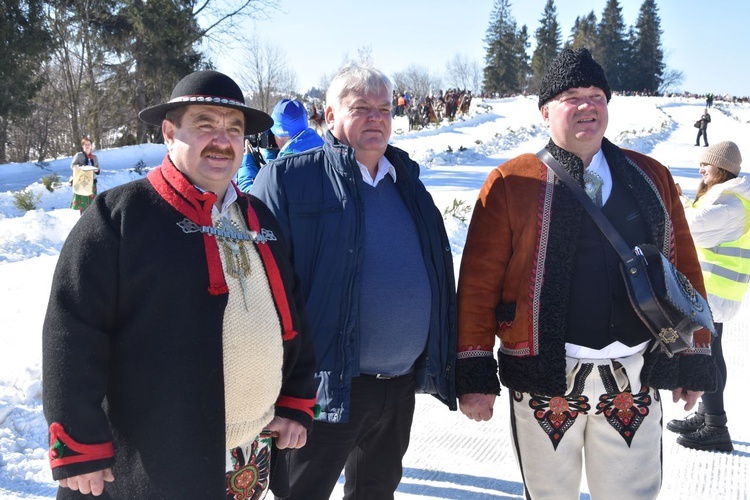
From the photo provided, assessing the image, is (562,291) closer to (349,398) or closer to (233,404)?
(349,398)

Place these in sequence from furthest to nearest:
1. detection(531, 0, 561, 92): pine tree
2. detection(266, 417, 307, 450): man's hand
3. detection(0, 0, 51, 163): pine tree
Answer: detection(531, 0, 561, 92): pine tree
detection(0, 0, 51, 163): pine tree
detection(266, 417, 307, 450): man's hand

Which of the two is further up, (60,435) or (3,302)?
(60,435)

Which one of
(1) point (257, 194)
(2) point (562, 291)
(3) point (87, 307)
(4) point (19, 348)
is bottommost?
(4) point (19, 348)

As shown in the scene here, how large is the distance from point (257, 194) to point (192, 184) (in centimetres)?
69

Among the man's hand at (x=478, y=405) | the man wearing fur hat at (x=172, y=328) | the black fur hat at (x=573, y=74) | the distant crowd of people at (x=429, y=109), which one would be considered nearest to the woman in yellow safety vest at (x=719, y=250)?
the black fur hat at (x=573, y=74)

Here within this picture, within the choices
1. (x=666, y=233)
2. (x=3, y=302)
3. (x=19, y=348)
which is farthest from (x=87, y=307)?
(x=3, y=302)

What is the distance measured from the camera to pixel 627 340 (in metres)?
2.56

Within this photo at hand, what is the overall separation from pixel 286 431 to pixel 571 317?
1207 millimetres

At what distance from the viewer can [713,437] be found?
4121 millimetres

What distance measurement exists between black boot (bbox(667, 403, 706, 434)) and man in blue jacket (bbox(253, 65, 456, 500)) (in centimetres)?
229

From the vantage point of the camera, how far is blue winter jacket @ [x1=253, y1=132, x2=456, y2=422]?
2.59 m

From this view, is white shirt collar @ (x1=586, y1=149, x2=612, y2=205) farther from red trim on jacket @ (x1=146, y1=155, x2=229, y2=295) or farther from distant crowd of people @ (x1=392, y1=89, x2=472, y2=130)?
distant crowd of people @ (x1=392, y1=89, x2=472, y2=130)

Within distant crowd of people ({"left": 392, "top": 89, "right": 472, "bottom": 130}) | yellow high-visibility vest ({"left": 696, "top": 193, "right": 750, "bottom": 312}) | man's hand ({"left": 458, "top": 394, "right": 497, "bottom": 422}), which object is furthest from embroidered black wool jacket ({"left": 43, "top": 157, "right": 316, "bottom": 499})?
distant crowd of people ({"left": 392, "top": 89, "right": 472, "bottom": 130})

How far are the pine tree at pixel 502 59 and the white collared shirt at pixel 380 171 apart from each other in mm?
79488
